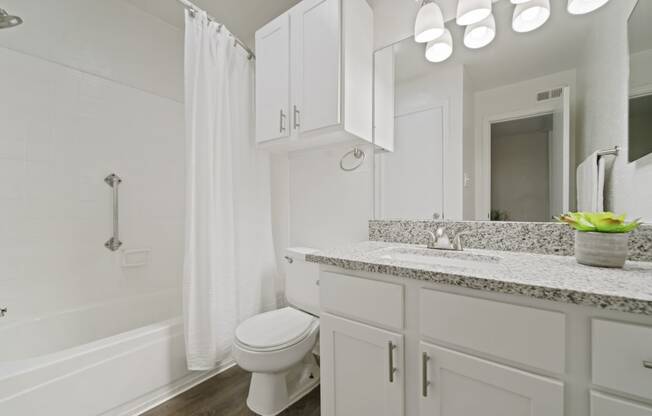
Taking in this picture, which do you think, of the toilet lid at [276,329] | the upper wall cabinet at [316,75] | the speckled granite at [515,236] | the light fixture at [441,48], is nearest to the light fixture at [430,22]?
the light fixture at [441,48]

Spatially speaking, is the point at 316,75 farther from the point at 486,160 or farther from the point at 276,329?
the point at 276,329

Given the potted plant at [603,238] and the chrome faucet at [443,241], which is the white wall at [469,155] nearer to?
the chrome faucet at [443,241]

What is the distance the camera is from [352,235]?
1695 mm

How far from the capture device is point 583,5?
1016mm

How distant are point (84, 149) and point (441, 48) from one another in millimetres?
2363

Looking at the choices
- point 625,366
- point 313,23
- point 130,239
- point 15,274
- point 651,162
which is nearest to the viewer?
point 625,366

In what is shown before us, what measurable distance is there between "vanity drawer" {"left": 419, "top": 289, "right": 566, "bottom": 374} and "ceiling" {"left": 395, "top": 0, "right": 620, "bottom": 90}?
3.29ft

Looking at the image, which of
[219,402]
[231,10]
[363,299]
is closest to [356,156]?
[363,299]

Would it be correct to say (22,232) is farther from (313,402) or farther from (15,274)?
(313,402)

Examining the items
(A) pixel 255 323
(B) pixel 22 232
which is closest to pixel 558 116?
(A) pixel 255 323

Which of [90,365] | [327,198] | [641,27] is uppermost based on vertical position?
[641,27]

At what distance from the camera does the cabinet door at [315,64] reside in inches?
51.2

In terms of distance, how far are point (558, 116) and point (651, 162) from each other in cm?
32

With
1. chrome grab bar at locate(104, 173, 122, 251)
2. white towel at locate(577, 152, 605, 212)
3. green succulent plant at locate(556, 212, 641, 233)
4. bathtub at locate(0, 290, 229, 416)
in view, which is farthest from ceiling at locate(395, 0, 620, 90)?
chrome grab bar at locate(104, 173, 122, 251)
